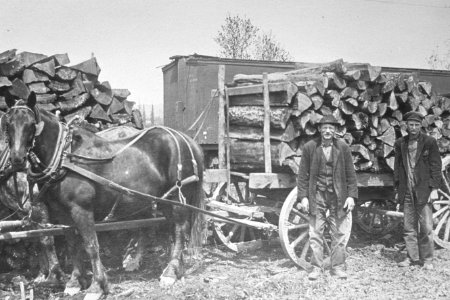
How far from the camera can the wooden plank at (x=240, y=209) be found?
528 cm

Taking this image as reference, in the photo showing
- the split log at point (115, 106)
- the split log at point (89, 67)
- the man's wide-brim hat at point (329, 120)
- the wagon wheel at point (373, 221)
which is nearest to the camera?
the man's wide-brim hat at point (329, 120)

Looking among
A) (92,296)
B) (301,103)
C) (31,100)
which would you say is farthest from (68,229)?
(301,103)

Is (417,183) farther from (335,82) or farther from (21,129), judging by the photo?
(21,129)

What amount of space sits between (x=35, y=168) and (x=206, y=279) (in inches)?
83.9

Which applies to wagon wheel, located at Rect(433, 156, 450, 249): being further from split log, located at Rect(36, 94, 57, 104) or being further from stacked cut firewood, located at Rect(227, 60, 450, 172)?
split log, located at Rect(36, 94, 57, 104)

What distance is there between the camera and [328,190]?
489 centimetres

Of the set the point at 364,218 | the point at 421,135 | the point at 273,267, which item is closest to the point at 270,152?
the point at 273,267

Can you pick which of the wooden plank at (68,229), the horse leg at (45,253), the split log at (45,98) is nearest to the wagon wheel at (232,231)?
the wooden plank at (68,229)

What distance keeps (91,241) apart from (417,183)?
3.74 meters

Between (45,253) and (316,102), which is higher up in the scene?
(316,102)

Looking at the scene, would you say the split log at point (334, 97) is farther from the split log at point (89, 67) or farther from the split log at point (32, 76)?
the split log at point (32, 76)

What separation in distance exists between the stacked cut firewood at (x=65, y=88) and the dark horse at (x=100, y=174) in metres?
1.13

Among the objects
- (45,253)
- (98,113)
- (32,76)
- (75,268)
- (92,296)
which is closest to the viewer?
(92,296)

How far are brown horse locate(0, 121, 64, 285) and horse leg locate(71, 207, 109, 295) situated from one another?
0.45 meters
